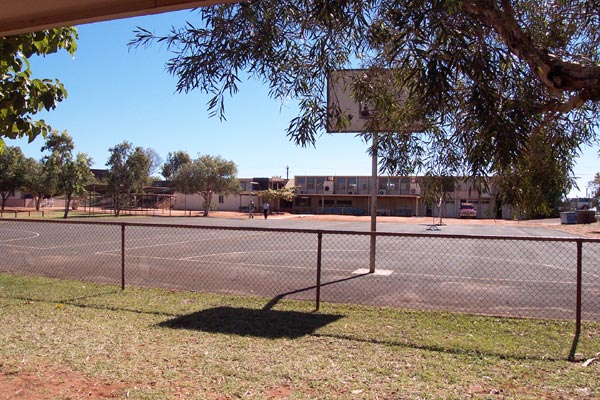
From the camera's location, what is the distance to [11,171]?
5462 centimetres

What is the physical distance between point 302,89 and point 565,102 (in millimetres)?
2371

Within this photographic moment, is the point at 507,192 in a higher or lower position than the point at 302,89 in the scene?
lower

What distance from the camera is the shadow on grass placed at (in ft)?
21.4

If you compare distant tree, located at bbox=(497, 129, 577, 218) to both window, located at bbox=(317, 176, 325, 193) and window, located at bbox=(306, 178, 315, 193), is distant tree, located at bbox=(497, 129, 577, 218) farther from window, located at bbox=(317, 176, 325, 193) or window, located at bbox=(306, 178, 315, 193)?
window, located at bbox=(306, 178, 315, 193)

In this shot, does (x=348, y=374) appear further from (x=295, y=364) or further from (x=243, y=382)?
(x=243, y=382)

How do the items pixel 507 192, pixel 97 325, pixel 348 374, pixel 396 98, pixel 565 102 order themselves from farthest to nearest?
1. pixel 97 325
2. pixel 396 98
3. pixel 348 374
4. pixel 507 192
5. pixel 565 102

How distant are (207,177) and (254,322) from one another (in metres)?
55.8

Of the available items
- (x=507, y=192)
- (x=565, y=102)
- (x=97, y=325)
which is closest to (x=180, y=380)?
(x=97, y=325)

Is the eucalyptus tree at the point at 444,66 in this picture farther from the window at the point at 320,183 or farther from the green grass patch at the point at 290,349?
the window at the point at 320,183

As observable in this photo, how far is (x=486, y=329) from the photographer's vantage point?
693 centimetres

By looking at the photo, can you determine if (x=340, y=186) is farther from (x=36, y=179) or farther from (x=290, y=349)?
(x=290, y=349)

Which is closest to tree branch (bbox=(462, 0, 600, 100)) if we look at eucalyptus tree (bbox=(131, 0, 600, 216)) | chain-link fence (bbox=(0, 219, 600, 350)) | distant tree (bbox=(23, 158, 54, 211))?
eucalyptus tree (bbox=(131, 0, 600, 216))

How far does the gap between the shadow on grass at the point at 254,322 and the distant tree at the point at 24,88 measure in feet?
10.7

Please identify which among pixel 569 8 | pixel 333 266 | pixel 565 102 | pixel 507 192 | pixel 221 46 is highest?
pixel 569 8
